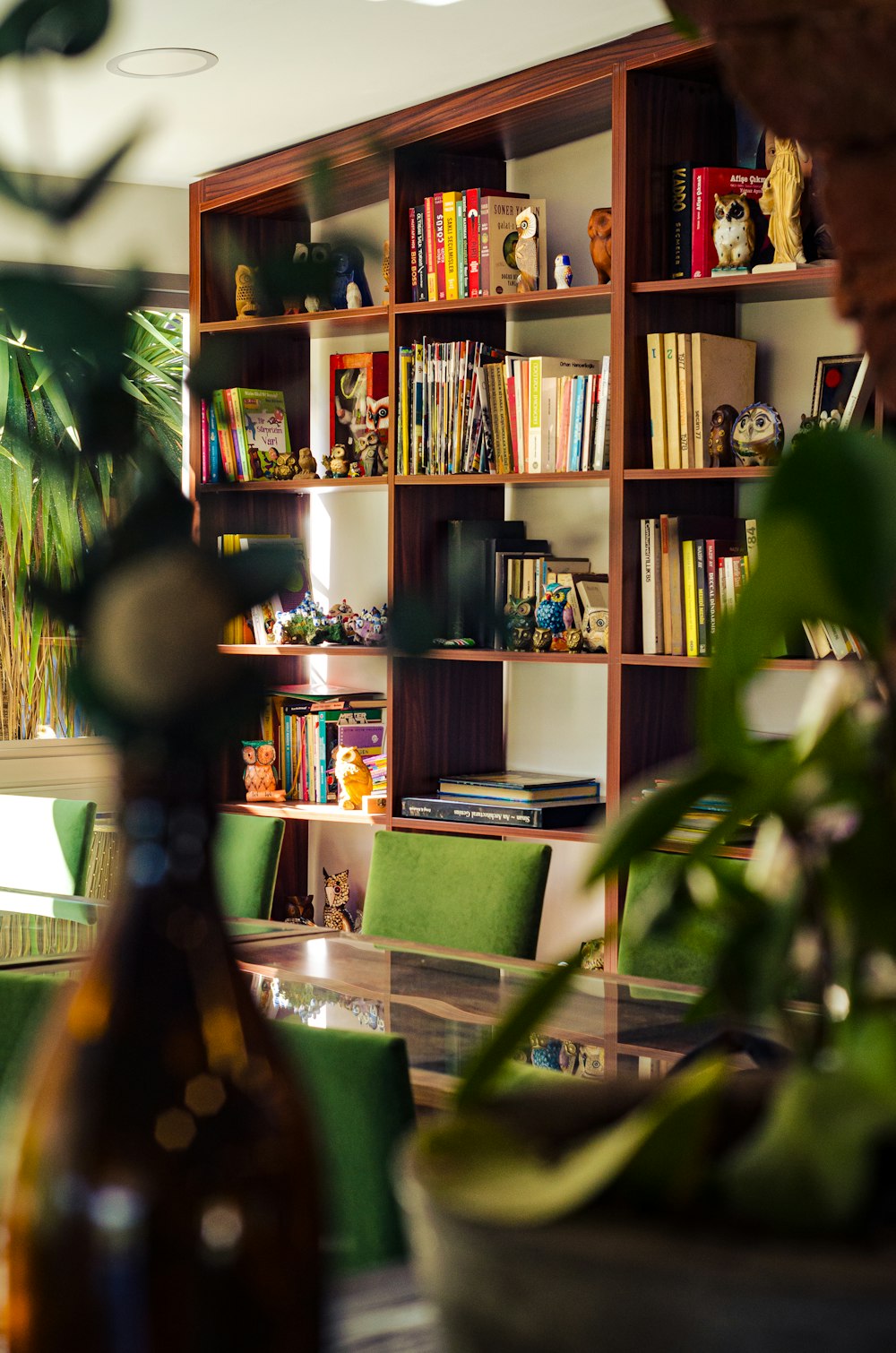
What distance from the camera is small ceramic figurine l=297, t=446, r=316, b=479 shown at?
4.71 metres

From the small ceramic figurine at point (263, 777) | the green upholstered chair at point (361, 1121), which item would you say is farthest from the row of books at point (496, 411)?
the green upholstered chair at point (361, 1121)

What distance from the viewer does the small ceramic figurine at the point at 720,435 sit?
12.2 feet

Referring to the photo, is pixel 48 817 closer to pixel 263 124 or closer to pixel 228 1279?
pixel 263 124

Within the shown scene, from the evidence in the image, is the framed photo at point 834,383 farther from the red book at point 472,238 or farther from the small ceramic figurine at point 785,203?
the red book at point 472,238

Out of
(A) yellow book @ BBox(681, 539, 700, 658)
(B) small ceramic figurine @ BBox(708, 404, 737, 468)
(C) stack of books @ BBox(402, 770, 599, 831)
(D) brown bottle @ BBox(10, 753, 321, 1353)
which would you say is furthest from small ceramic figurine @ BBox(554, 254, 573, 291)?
(D) brown bottle @ BBox(10, 753, 321, 1353)

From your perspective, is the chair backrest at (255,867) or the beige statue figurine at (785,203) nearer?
the chair backrest at (255,867)

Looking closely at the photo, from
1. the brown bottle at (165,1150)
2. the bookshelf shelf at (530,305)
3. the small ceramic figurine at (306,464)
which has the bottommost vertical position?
the brown bottle at (165,1150)

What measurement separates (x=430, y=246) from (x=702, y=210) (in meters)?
0.84

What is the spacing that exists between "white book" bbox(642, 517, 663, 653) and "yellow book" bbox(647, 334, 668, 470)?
0.50ft

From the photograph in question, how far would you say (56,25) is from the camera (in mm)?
359

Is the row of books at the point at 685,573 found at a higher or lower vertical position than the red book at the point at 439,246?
lower

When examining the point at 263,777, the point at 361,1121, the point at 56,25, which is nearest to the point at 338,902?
the point at 263,777

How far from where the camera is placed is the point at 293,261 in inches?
13.9

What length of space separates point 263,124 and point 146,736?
174 inches
